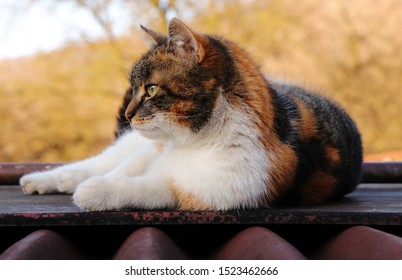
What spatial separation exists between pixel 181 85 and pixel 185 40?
0.56ft

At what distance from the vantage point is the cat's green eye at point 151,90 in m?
1.87

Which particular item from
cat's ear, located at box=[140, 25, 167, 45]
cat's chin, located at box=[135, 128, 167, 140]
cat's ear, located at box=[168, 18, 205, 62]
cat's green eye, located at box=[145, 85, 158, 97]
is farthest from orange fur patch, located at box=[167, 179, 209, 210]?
cat's ear, located at box=[140, 25, 167, 45]

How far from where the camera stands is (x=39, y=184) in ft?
7.70

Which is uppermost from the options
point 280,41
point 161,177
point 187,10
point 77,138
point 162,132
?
point 187,10

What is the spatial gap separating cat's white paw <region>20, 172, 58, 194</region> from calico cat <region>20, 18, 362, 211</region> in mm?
606

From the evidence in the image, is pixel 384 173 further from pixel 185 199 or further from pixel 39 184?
pixel 39 184

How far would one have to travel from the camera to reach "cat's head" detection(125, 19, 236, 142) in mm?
1796

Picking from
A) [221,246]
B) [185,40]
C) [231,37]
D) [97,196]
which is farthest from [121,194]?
[231,37]

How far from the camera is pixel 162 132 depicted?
73.6 inches

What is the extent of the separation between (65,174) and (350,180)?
4.07ft

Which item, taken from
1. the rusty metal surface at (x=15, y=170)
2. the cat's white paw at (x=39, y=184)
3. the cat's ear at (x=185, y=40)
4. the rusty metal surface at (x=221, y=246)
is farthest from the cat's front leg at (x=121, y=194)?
the rusty metal surface at (x=15, y=170)

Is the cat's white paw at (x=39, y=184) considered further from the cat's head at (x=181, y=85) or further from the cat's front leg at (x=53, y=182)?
the cat's head at (x=181, y=85)

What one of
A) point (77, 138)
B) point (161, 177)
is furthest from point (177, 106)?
point (77, 138)

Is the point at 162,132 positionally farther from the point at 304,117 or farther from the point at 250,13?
the point at 250,13
